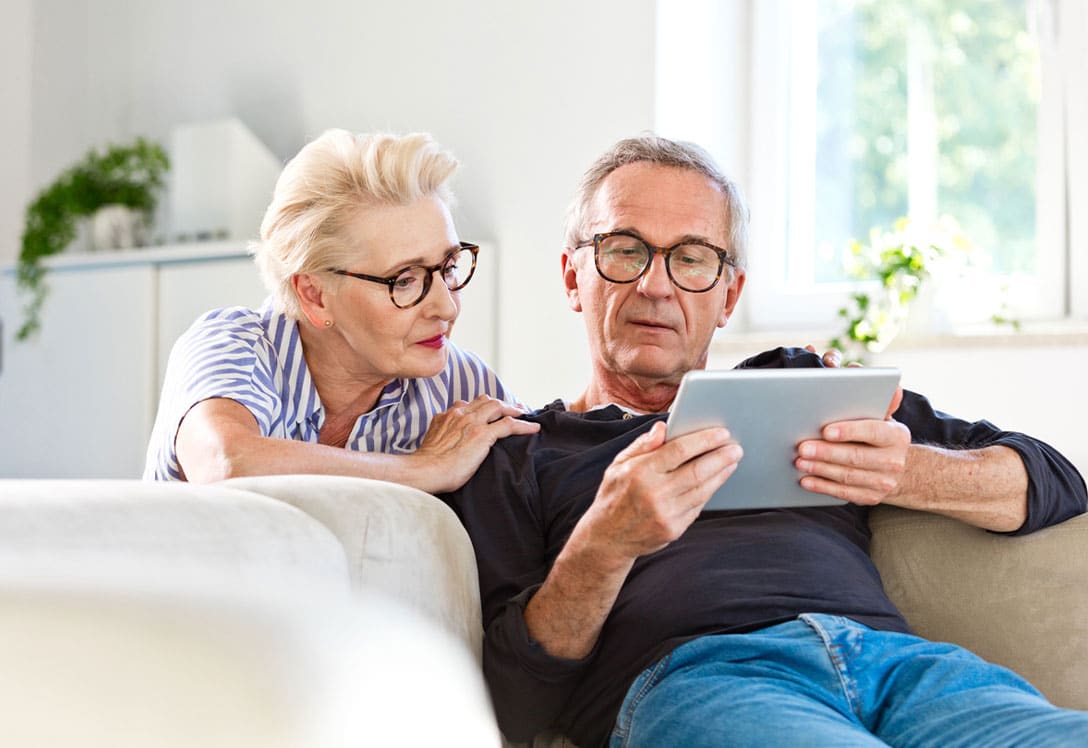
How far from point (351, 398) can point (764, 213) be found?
172 cm

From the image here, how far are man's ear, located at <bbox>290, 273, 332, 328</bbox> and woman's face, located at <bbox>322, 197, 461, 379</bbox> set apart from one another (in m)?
0.04

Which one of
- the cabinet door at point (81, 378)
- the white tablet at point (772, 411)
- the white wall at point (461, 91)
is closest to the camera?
the white tablet at point (772, 411)

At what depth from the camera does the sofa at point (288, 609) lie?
2.55 ft

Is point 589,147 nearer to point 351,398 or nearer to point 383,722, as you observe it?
point 351,398

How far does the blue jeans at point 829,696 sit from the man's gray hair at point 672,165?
68 centimetres

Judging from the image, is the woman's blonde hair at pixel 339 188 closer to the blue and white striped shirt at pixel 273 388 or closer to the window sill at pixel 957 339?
the blue and white striped shirt at pixel 273 388

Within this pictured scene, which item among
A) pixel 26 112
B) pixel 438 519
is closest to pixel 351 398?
pixel 438 519

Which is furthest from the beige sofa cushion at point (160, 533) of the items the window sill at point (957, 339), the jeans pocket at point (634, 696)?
the window sill at point (957, 339)

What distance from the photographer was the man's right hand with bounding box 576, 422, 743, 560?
45.8 inches

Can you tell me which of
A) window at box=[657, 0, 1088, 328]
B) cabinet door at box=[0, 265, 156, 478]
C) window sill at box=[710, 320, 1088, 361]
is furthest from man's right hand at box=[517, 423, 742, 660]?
cabinet door at box=[0, 265, 156, 478]

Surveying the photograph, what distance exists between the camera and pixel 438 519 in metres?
1.29

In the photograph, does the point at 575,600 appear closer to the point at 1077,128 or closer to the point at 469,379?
the point at 469,379

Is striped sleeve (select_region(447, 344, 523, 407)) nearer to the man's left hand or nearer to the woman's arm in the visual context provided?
the woman's arm

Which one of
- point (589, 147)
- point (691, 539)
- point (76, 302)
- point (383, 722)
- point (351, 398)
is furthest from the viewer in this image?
point (76, 302)
